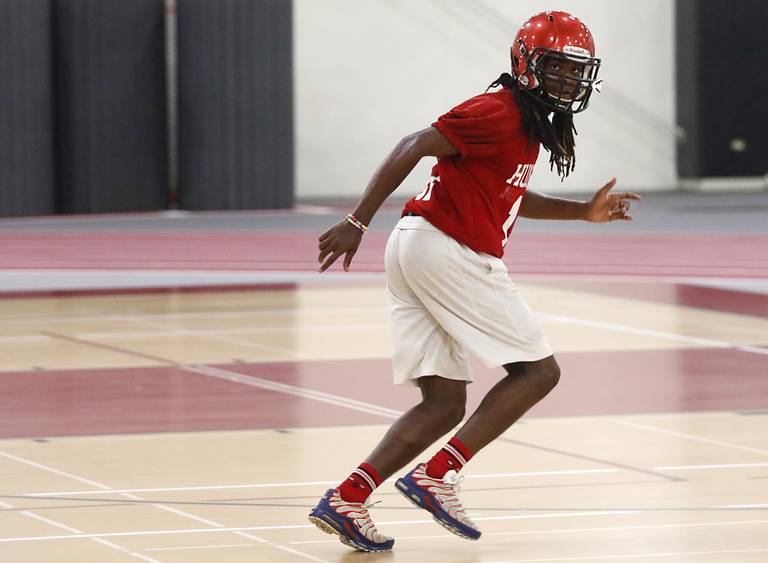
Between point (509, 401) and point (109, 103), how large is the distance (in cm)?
1725

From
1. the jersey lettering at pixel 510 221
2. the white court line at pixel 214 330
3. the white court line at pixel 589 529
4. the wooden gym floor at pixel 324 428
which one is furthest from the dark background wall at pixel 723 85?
the jersey lettering at pixel 510 221

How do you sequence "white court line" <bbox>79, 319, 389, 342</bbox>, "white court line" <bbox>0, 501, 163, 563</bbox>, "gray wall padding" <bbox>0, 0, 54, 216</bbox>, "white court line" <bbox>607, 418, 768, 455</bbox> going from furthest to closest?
"gray wall padding" <bbox>0, 0, 54, 216</bbox>
"white court line" <bbox>79, 319, 389, 342</bbox>
"white court line" <bbox>607, 418, 768, 455</bbox>
"white court line" <bbox>0, 501, 163, 563</bbox>

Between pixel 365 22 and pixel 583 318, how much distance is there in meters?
13.4

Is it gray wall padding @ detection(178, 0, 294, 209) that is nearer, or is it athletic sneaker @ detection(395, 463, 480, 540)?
athletic sneaker @ detection(395, 463, 480, 540)

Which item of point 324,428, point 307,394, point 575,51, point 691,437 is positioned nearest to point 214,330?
point 307,394

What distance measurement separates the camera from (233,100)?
875 inches

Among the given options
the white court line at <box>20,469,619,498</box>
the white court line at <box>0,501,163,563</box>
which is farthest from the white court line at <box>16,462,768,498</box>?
the white court line at <box>0,501,163,563</box>

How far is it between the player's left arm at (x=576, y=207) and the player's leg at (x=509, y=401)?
77cm

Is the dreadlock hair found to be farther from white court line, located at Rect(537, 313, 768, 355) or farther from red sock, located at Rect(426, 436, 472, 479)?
white court line, located at Rect(537, 313, 768, 355)

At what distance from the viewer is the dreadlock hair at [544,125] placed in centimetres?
544

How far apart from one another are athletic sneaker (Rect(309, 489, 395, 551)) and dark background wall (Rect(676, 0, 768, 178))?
829 inches

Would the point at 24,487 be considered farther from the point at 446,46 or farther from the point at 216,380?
the point at 446,46

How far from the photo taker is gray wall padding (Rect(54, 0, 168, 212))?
21797 millimetres

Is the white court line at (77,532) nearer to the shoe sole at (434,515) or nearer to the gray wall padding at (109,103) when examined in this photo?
the shoe sole at (434,515)
